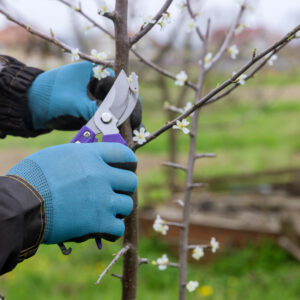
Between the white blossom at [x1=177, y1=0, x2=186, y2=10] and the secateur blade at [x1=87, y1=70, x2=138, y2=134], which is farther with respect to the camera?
the white blossom at [x1=177, y1=0, x2=186, y2=10]

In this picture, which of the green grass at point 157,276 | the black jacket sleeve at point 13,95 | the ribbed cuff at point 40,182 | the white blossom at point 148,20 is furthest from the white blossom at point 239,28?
the green grass at point 157,276

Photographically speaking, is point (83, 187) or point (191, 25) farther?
point (191, 25)

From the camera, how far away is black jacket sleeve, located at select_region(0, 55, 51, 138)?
1.75m

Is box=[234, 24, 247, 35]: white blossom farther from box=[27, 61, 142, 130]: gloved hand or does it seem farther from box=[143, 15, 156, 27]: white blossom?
box=[143, 15, 156, 27]: white blossom

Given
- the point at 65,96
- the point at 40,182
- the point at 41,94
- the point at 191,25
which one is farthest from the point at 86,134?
the point at 191,25

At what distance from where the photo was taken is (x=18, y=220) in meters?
1.12

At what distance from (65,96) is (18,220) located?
2.42 ft

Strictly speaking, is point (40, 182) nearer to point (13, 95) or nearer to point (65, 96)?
point (65, 96)

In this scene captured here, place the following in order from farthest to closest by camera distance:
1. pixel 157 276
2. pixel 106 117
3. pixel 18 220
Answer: pixel 157 276, pixel 106 117, pixel 18 220

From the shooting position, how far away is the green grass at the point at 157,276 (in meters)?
3.06

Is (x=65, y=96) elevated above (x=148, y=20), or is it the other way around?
(x=148, y=20)

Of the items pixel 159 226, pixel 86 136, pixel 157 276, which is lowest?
pixel 157 276

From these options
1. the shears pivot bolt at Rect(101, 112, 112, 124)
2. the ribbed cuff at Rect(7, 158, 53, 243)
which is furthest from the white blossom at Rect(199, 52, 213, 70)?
the ribbed cuff at Rect(7, 158, 53, 243)

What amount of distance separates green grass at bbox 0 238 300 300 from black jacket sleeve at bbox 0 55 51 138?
169 cm
